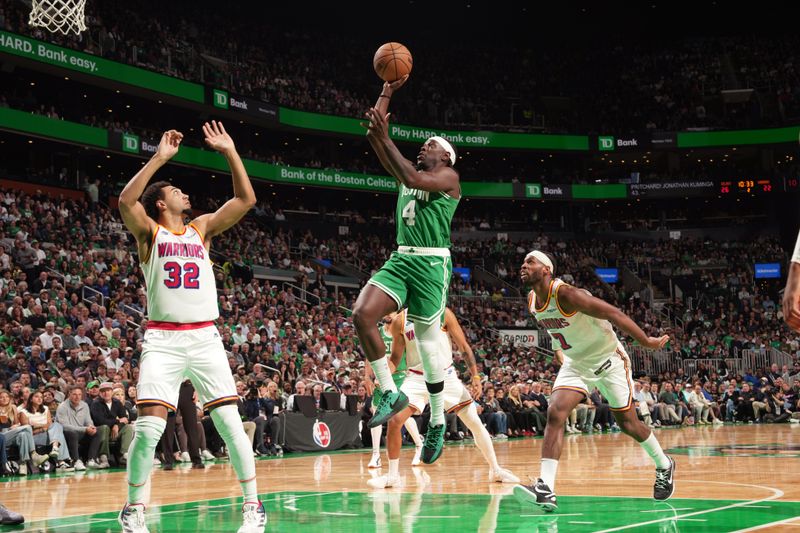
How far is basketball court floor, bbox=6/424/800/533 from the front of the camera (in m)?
7.34

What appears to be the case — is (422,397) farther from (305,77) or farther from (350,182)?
(305,77)

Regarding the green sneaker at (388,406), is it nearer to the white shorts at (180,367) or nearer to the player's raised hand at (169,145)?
the white shorts at (180,367)

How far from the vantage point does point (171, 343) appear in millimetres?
6398

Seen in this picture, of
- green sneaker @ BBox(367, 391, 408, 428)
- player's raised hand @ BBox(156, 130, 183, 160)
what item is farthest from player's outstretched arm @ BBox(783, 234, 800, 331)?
player's raised hand @ BBox(156, 130, 183, 160)

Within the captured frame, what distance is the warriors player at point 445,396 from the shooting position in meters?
10.5

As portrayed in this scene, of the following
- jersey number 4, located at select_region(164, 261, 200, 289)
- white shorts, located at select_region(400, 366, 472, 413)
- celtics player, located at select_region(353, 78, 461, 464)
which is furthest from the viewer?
white shorts, located at select_region(400, 366, 472, 413)

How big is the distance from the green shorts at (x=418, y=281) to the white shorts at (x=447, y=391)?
3.62 m

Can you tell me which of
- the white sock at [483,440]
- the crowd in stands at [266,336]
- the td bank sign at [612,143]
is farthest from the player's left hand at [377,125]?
the td bank sign at [612,143]

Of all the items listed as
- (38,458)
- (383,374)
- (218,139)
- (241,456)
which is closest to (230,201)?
(218,139)

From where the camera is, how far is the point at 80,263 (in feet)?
75.2

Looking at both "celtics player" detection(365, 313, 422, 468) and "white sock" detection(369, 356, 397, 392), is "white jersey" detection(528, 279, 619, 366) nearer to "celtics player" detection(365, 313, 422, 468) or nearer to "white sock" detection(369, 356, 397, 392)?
"white sock" detection(369, 356, 397, 392)

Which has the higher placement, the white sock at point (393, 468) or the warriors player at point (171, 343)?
the warriors player at point (171, 343)

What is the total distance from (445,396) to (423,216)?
4.21 m

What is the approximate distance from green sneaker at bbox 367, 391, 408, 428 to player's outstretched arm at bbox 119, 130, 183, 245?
2168mm
